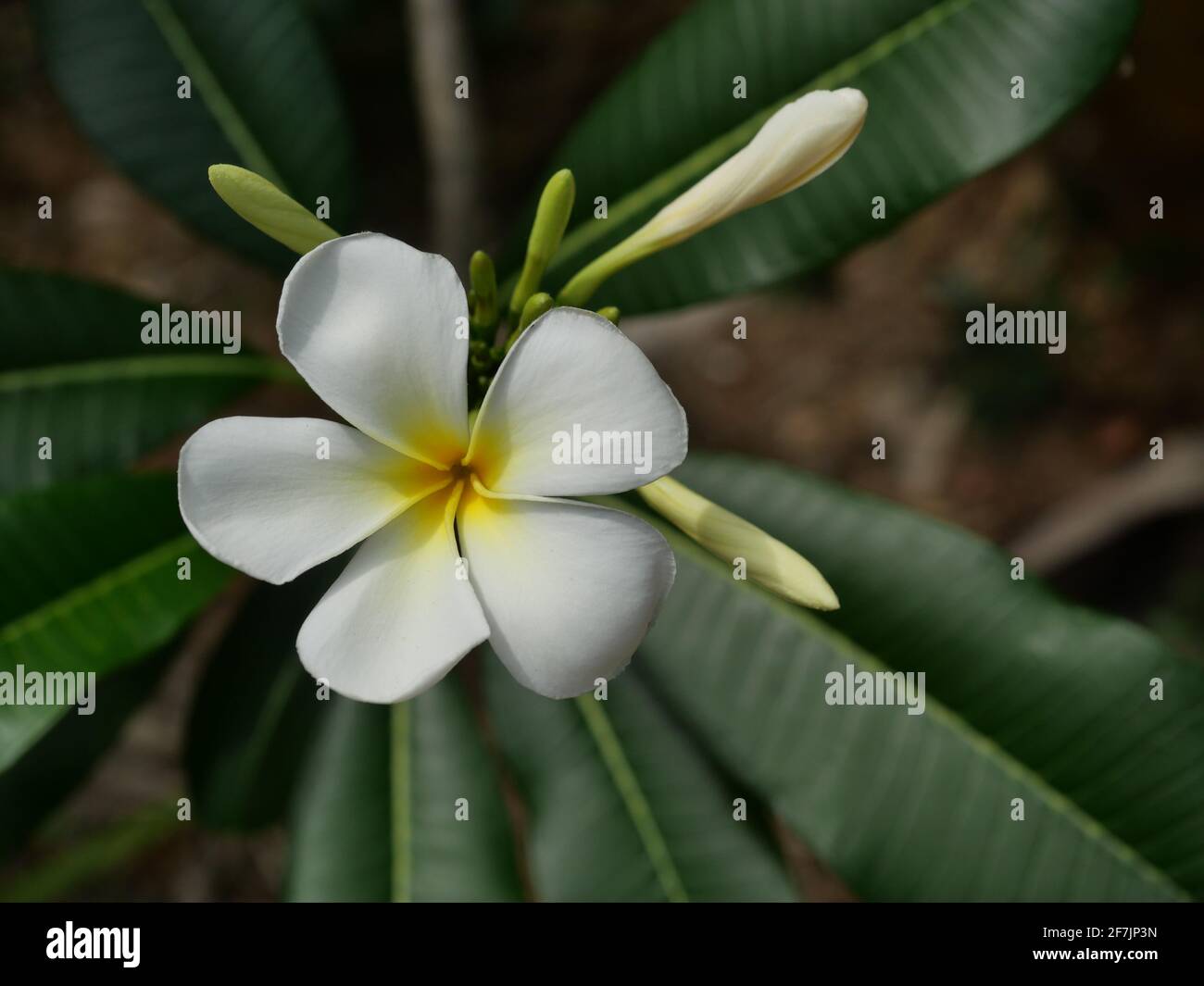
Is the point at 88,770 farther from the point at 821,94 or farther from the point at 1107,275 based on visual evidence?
the point at 1107,275

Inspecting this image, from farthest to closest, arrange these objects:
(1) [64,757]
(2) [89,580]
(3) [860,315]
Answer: (3) [860,315]
(1) [64,757]
(2) [89,580]

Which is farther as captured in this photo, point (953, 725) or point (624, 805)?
point (624, 805)

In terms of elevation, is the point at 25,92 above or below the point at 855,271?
above

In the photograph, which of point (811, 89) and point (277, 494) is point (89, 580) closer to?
point (277, 494)

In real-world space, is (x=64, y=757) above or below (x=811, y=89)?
below

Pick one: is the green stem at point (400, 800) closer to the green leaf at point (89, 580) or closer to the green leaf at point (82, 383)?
the green leaf at point (89, 580)

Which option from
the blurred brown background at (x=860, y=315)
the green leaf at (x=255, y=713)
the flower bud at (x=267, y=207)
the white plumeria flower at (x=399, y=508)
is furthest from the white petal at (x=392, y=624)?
the blurred brown background at (x=860, y=315)

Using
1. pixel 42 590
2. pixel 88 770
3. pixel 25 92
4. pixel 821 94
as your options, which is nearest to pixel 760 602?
pixel 821 94

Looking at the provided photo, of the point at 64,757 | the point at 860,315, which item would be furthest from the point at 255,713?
the point at 860,315
